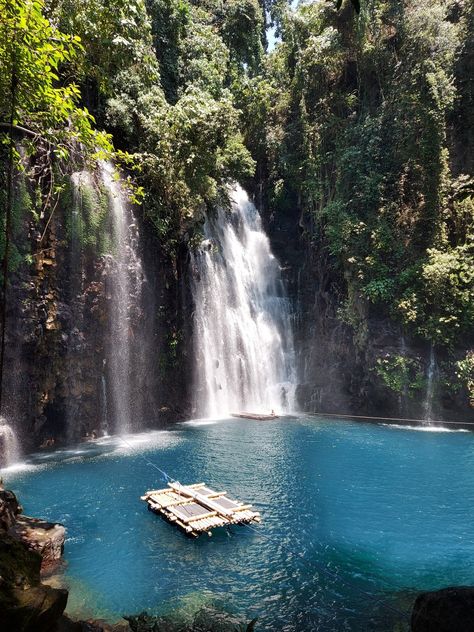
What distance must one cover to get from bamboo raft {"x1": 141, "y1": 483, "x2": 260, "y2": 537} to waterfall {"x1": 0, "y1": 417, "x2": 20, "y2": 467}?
635 cm

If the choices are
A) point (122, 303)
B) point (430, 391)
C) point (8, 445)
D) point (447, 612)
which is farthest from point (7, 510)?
point (430, 391)

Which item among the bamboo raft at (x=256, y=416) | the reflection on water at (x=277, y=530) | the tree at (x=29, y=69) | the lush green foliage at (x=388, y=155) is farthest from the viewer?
the bamboo raft at (x=256, y=416)

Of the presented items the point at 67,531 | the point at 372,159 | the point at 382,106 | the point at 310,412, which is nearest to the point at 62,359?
the point at 67,531

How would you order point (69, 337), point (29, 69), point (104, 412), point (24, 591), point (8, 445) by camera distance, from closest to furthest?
point (24, 591)
point (29, 69)
point (8, 445)
point (69, 337)
point (104, 412)

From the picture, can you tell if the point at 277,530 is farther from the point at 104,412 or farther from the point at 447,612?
the point at 104,412

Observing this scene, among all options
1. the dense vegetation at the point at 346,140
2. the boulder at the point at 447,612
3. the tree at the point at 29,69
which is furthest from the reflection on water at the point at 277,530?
the dense vegetation at the point at 346,140

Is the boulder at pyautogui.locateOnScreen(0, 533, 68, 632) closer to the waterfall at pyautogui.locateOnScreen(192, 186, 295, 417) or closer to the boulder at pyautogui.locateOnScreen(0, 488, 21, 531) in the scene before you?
the boulder at pyautogui.locateOnScreen(0, 488, 21, 531)

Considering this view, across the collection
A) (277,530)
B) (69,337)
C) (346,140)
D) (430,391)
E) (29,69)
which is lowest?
(277,530)

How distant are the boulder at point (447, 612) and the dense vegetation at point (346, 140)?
52.6 feet


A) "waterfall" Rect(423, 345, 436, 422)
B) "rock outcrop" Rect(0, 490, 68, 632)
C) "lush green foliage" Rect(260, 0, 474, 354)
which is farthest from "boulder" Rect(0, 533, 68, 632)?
"waterfall" Rect(423, 345, 436, 422)

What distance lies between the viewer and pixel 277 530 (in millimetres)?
9828

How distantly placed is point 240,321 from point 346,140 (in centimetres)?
1257

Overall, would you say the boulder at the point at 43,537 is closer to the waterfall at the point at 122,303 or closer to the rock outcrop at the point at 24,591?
the rock outcrop at the point at 24,591

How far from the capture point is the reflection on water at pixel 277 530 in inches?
287
